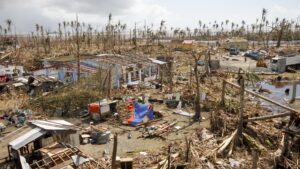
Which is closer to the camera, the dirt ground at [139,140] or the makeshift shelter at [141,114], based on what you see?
the dirt ground at [139,140]

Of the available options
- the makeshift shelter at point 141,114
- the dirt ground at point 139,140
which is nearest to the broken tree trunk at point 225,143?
the dirt ground at point 139,140

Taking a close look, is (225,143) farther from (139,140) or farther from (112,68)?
(112,68)

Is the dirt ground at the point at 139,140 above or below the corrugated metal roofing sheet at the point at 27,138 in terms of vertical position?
below

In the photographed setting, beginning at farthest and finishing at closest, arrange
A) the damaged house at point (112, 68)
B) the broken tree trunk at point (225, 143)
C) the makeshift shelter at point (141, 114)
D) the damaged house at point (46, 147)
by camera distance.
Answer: the damaged house at point (112, 68) < the makeshift shelter at point (141, 114) < the broken tree trunk at point (225, 143) < the damaged house at point (46, 147)

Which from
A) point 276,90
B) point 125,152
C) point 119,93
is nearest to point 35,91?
point 119,93

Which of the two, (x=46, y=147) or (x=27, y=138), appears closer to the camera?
(x=27, y=138)

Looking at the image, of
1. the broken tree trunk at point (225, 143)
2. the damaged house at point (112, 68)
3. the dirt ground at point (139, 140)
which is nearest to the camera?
the broken tree trunk at point (225, 143)

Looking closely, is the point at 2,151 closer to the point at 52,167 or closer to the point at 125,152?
the point at 52,167

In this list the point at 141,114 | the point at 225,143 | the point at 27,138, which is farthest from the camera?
the point at 141,114

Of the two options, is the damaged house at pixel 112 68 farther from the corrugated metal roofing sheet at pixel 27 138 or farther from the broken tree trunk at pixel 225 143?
the broken tree trunk at pixel 225 143

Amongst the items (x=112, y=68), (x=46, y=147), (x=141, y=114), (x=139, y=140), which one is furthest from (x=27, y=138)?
(x=112, y=68)

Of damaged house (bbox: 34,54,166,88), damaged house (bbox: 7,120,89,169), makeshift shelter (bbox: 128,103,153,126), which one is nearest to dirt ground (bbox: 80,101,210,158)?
makeshift shelter (bbox: 128,103,153,126)

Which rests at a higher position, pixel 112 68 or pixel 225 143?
pixel 112 68

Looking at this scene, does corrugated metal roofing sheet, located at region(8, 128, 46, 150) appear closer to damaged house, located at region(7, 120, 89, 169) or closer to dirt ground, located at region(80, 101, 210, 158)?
damaged house, located at region(7, 120, 89, 169)
